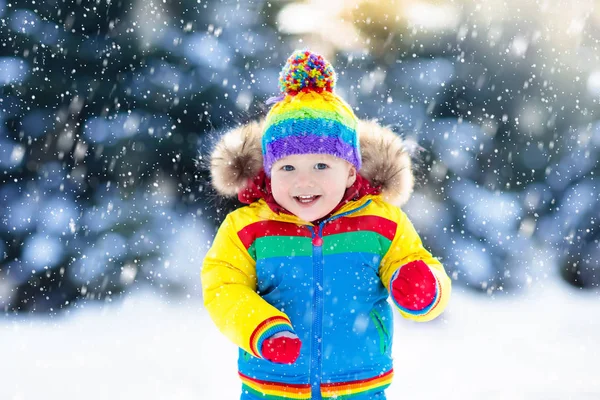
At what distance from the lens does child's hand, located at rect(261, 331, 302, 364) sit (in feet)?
5.85

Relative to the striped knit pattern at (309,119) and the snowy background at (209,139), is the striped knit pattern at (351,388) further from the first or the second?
the snowy background at (209,139)

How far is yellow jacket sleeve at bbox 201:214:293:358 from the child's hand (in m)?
0.03

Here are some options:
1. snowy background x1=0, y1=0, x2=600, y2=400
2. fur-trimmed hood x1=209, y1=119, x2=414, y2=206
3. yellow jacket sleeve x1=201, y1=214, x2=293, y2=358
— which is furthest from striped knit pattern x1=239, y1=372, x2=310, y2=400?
snowy background x1=0, y1=0, x2=600, y2=400

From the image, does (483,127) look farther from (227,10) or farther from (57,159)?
(57,159)

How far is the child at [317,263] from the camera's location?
201 cm

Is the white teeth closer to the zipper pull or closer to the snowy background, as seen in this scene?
the zipper pull

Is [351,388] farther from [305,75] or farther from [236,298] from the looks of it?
[305,75]

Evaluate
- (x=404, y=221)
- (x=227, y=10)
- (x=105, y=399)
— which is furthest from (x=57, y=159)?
(x=404, y=221)

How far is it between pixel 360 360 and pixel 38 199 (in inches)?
119

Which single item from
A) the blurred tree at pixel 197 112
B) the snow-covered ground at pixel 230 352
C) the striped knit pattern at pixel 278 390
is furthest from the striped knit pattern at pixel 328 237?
the blurred tree at pixel 197 112

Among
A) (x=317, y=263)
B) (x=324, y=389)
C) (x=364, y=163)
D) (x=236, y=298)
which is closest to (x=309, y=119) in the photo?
(x=364, y=163)

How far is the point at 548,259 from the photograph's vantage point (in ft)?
16.3

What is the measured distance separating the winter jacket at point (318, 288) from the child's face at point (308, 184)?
5cm

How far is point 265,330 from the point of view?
185 centimetres
